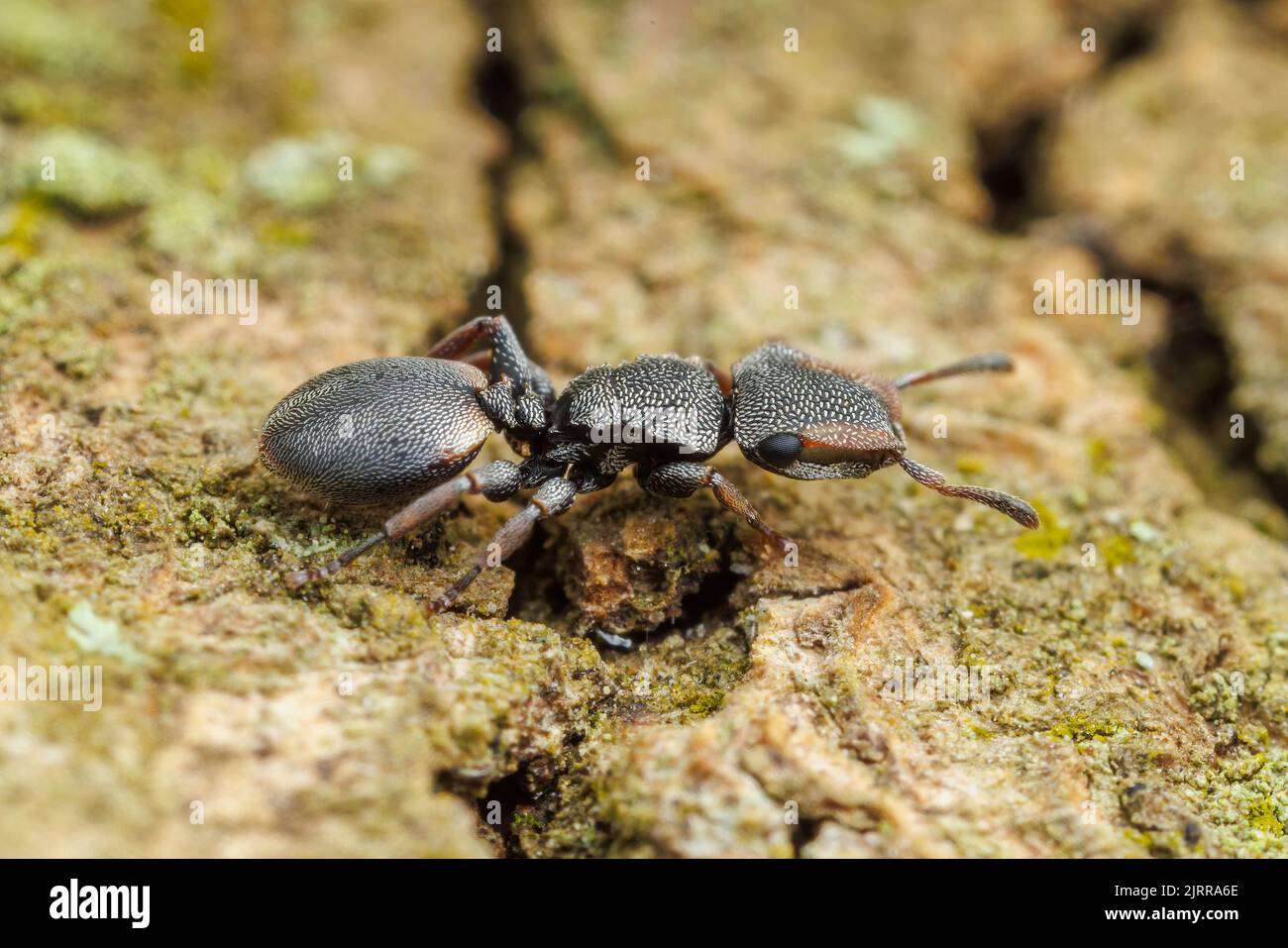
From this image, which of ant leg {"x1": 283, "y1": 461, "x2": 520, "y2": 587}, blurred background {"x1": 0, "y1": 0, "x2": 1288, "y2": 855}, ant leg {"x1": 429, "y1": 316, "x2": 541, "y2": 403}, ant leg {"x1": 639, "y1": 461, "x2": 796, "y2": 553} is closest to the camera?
blurred background {"x1": 0, "y1": 0, "x2": 1288, "y2": 855}

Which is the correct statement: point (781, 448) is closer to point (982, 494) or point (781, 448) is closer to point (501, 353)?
point (982, 494)

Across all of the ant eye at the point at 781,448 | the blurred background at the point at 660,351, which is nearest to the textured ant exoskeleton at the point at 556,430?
the ant eye at the point at 781,448

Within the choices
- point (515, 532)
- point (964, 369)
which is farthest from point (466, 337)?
point (964, 369)

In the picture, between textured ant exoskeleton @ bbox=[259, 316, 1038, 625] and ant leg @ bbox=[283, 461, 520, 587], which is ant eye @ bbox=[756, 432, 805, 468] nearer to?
textured ant exoskeleton @ bbox=[259, 316, 1038, 625]

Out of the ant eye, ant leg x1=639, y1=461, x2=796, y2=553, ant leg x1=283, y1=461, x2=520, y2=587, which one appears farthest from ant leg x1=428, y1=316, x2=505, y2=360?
the ant eye

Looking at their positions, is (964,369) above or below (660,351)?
below

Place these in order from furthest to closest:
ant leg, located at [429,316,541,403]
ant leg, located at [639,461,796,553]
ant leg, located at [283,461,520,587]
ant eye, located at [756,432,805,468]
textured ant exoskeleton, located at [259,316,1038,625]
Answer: ant leg, located at [429,316,541,403]
ant eye, located at [756,432,805,468]
ant leg, located at [639,461,796,553]
textured ant exoskeleton, located at [259,316,1038,625]
ant leg, located at [283,461,520,587]
